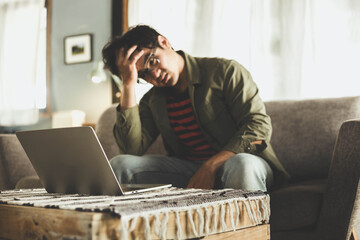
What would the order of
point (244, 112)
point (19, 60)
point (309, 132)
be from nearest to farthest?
point (244, 112), point (309, 132), point (19, 60)

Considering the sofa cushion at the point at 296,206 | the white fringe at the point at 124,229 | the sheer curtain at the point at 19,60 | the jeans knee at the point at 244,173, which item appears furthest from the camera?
the sheer curtain at the point at 19,60

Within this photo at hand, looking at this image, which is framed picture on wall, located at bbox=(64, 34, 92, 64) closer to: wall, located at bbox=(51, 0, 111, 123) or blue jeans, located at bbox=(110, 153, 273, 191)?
wall, located at bbox=(51, 0, 111, 123)

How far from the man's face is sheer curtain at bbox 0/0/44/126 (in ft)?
9.08

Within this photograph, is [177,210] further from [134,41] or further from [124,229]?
[134,41]

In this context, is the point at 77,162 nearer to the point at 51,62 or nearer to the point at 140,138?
the point at 140,138

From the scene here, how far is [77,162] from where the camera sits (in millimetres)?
971

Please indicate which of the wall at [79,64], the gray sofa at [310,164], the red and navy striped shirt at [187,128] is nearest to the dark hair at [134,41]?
the red and navy striped shirt at [187,128]

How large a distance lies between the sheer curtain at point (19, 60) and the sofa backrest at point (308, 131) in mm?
2968

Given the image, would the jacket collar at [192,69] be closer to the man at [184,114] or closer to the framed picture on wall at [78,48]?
the man at [184,114]

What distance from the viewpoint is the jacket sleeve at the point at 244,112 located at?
1.44m

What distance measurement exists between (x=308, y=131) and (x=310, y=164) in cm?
15

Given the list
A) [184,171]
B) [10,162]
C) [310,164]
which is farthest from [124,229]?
[10,162]

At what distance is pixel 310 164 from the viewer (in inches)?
68.2

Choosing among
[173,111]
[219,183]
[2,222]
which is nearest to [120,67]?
[173,111]
